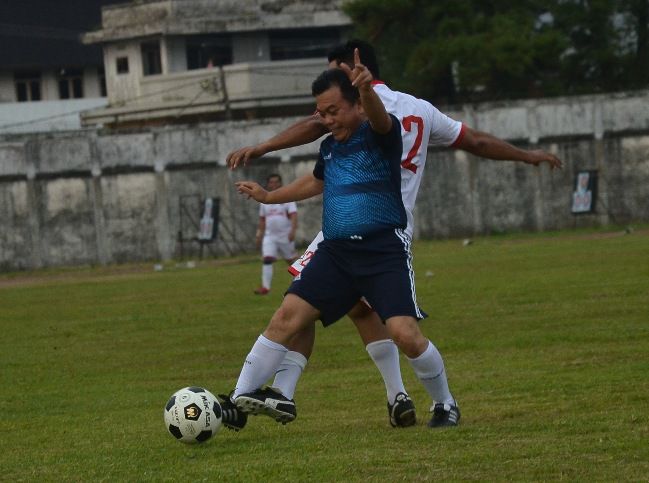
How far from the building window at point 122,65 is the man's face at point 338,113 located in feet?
176

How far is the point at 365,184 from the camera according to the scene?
845 cm

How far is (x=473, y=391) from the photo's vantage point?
10.6 metres

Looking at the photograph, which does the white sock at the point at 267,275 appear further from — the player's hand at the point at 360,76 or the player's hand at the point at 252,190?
the player's hand at the point at 360,76

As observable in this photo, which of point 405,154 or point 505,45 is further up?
point 505,45

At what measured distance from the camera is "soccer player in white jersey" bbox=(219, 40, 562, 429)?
8.66 m

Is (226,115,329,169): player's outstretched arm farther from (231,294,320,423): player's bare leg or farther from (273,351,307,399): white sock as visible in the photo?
(273,351,307,399): white sock

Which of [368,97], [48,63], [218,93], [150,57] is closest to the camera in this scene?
[368,97]

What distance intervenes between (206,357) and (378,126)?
23.8 feet

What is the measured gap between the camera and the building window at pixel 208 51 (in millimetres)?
60656

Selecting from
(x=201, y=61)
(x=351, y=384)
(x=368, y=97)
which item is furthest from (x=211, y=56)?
(x=368, y=97)

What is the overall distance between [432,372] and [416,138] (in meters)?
1.43

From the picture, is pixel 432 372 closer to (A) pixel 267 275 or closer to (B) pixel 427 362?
(B) pixel 427 362

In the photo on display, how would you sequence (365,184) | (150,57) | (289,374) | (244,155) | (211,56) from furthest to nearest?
(211,56)
(150,57)
(289,374)
(244,155)
(365,184)

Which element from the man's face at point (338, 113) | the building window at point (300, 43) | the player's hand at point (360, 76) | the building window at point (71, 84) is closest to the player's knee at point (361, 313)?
the man's face at point (338, 113)
